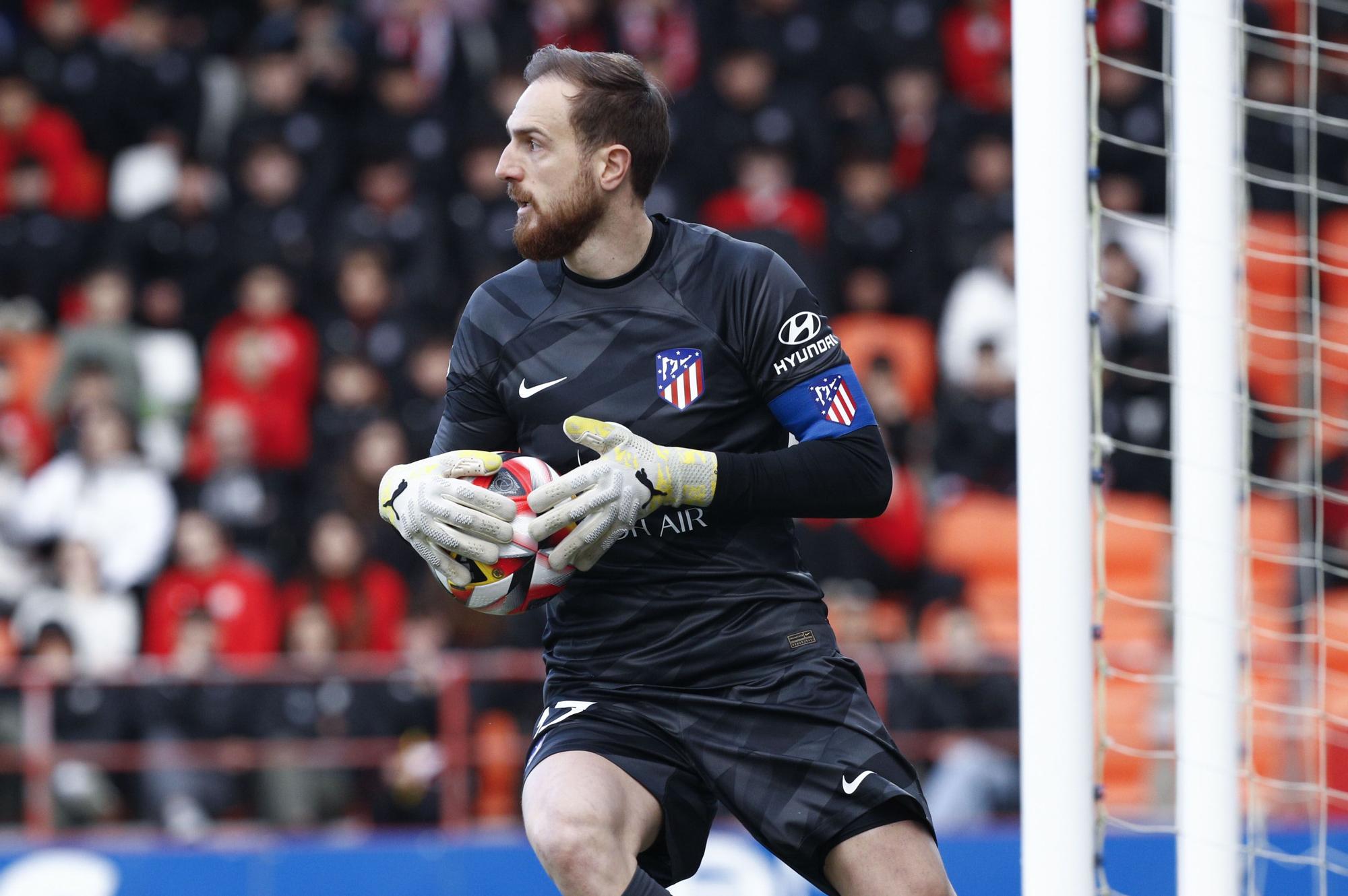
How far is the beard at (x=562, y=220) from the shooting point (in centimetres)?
380

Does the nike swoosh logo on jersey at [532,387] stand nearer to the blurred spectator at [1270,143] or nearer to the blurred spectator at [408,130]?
the blurred spectator at [1270,143]

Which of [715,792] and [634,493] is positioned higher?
[634,493]

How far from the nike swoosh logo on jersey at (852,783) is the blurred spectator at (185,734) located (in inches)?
214

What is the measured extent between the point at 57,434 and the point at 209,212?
210 cm

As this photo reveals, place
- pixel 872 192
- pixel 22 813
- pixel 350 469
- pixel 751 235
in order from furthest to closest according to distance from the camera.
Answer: pixel 872 192 < pixel 751 235 < pixel 350 469 < pixel 22 813

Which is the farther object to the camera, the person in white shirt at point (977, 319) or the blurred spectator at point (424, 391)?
the person in white shirt at point (977, 319)

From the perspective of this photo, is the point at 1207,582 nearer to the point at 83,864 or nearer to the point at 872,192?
the point at 83,864

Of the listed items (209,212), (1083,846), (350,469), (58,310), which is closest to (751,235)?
(350,469)

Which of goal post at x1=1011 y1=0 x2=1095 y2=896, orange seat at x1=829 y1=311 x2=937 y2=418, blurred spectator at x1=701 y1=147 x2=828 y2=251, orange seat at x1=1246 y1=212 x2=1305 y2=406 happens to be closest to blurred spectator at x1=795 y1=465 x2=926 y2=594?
orange seat at x1=829 y1=311 x2=937 y2=418

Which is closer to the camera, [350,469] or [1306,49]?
[350,469]

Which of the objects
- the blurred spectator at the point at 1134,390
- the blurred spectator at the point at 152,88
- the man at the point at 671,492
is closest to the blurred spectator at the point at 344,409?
the blurred spectator at the point at 152,88

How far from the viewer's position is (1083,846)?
393cm

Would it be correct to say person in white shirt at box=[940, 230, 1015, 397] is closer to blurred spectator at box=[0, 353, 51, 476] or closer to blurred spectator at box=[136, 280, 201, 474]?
blurred spectator at box=[136, 280, 201, 474]

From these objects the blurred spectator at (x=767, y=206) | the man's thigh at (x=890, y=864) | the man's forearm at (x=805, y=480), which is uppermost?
the blurred spectator at (x=767, y=206)
